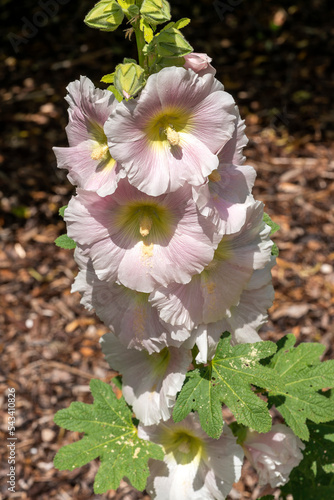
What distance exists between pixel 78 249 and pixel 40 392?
2.31 m

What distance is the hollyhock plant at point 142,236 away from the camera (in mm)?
1580

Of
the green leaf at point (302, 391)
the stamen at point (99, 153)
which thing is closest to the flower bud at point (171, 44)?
the stamen at point (99, 153)

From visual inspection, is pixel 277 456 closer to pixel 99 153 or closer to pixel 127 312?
pixel 127 312

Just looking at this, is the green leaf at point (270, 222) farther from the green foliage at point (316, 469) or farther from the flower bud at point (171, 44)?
the green foliage at point (316, 469)

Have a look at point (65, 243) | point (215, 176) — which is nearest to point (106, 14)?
point (215, 176)

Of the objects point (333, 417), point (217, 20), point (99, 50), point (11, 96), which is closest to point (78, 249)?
point (333, 417)

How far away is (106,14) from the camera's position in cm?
160

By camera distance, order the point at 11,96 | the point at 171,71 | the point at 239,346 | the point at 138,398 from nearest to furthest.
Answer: the point at 171,71 < the point at 239,346 < the point at 138,398 < the point at 11,96

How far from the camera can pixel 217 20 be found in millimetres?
6262

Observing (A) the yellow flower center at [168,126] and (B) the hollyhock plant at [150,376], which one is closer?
(A) the yellow flower center at [168,126]

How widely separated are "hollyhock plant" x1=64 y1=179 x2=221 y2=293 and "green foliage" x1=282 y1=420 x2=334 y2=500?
3.38 feet

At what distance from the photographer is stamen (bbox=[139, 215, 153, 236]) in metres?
1.61

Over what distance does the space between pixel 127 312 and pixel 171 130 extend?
2.02 feet

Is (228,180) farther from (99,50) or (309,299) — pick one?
(99,50)
